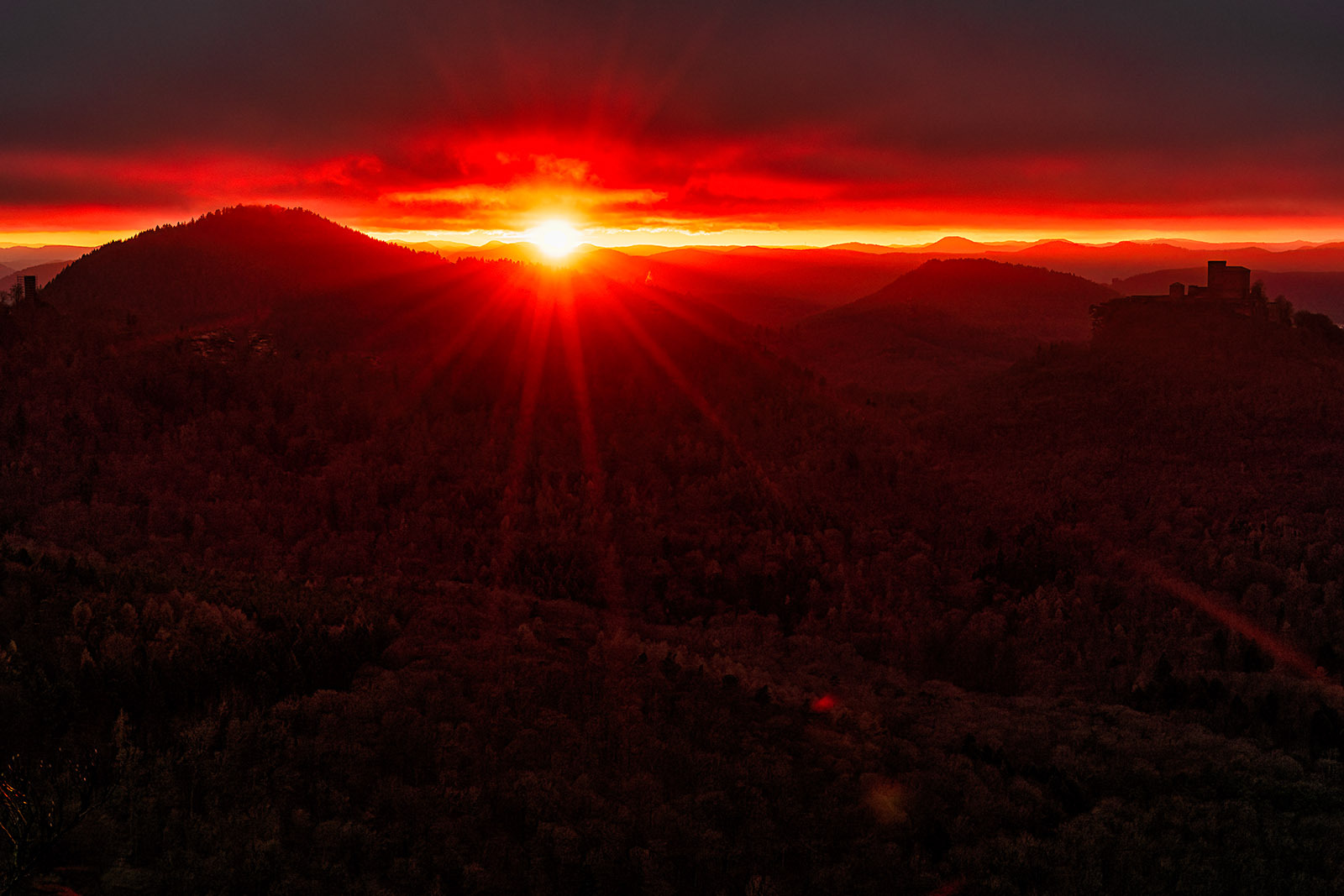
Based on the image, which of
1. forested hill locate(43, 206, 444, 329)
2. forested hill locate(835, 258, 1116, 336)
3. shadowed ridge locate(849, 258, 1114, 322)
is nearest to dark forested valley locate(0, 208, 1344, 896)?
forested hill locate(43, 206, 444, 329)

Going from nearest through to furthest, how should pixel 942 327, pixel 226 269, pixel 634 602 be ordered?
pixel 634 602, pixel 226 269, pixel 942 327

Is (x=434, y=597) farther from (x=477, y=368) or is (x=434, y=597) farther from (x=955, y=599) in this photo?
(x=477, y=368)

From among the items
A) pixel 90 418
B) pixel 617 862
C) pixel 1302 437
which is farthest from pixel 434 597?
pixel 1302 437

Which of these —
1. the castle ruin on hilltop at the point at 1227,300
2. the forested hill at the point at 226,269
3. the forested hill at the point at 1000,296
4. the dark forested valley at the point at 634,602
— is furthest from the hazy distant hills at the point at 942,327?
the forested hill at the point at 226,269

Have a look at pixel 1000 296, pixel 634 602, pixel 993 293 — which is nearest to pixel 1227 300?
pixel 634 602

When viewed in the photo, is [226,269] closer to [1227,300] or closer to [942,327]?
[1227,300]
